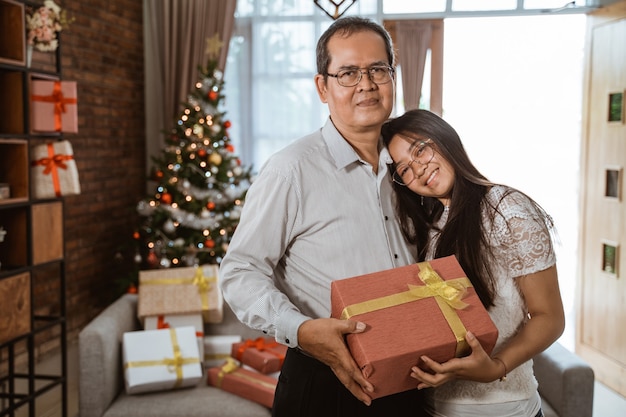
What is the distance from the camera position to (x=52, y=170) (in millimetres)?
3447

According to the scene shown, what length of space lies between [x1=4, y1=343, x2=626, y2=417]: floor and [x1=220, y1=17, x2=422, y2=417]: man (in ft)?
8.31

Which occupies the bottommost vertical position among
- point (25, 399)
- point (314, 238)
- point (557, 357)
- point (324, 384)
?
point (25, 399)

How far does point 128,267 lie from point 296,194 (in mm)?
4295

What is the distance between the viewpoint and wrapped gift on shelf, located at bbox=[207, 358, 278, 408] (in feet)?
10.3

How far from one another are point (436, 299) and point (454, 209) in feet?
1.08

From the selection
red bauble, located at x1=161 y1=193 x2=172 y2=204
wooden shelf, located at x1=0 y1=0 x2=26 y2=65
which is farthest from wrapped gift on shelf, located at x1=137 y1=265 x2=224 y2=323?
wooden shelf, located at x1=0 y1=0 x2=26 y2=65

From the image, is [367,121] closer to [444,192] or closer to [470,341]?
[444,192]

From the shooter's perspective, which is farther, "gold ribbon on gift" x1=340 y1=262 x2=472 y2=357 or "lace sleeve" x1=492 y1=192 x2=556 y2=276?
"lace sleeve" x1=492 y1=192 x2=556 y2=276

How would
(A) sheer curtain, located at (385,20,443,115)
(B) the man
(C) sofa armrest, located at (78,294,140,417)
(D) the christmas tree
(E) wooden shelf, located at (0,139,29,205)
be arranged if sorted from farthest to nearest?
(A) sheer curtain, located at (385,20,443,115)
(D) the christmas tree
(E) wooden shelf, located at (0,139,29,205)
(C) sofa armrest, located at (78,294,140,417)
(B) the man

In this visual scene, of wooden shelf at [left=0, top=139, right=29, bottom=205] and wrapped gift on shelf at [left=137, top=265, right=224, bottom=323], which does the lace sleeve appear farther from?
wooden shelf at [left=0, top=139, right=29, bottom=205]

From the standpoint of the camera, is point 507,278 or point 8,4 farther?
point 8,4

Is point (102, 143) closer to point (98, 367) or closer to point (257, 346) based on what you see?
point (257, 346)

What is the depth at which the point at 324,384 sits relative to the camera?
1707mm

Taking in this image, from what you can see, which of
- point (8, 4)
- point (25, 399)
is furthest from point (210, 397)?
point (8, 4)
